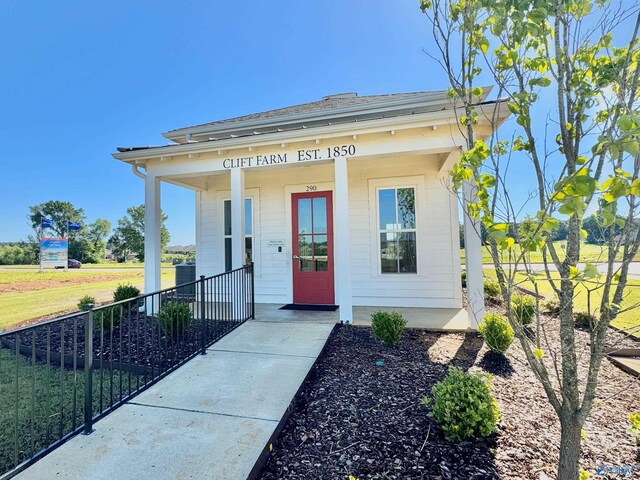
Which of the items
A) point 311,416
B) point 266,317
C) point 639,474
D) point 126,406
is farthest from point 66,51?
point 639,474

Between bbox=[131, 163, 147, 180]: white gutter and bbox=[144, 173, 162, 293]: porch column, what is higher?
bbox=[131, 163, 147, 180]: white gutter

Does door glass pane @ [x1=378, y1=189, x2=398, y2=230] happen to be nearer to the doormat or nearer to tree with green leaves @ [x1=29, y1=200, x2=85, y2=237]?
the doormat

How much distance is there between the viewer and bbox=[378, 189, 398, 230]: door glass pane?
6.15m

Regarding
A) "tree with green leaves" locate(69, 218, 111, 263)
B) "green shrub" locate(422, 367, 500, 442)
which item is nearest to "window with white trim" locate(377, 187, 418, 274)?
"green shrub" locate(422, 367, 500, 442)

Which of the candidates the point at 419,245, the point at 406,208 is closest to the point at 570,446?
the point at 419,245

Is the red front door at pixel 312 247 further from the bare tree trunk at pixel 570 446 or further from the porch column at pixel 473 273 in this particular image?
the bare tree trunk at pixel 570 446

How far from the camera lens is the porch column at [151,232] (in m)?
5.77

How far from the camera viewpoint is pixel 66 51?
44.4ft

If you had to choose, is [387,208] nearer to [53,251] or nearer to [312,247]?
[312,247]

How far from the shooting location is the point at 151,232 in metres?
5.79

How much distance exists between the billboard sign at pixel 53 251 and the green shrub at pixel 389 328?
72.1 feet

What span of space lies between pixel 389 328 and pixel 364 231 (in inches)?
111

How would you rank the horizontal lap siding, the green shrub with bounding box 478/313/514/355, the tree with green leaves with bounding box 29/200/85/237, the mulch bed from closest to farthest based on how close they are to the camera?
the mulch bed
the green shrub with bounding box 478/313/514/355
the horizontal lap siding
the tree with green leaves with bounding box 29/200/85/237

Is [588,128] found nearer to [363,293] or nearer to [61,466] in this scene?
[61,466]
